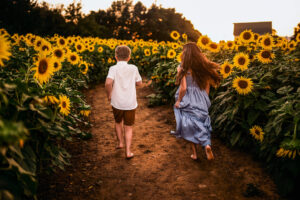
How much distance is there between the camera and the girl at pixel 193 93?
3281mm

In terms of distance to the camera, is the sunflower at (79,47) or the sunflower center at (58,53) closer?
the sunflower center at (58,53)

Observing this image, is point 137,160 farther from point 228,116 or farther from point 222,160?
point 228,116

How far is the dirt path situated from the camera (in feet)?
8.43

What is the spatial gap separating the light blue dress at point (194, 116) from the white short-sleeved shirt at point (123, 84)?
789 millimetres

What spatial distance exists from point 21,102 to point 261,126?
299 centimetres

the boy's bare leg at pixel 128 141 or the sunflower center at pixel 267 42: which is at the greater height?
the sunflower center at pixel 267 42

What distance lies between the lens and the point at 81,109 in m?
3.55

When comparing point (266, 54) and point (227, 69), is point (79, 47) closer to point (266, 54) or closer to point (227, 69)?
point (227, 69)

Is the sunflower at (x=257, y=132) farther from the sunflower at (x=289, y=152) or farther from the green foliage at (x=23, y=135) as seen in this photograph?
the green foliage at (x=23, y=135)

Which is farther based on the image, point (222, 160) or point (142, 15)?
point (142, 15)

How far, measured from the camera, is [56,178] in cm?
277

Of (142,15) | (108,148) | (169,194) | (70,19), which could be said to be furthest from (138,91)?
(142,15)

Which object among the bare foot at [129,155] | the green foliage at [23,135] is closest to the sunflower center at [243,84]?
the bare foot at [129,155]

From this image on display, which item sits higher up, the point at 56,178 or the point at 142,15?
the point at 142,15
